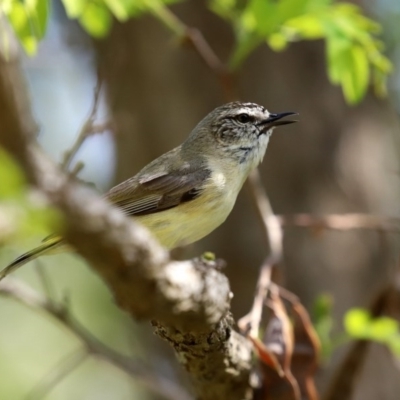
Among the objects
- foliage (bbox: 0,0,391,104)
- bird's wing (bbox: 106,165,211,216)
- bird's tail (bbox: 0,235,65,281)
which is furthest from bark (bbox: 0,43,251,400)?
foliage (bbox: 0,0,391,104)

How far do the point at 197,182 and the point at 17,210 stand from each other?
2.76 metres

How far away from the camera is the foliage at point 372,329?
11.7 feet

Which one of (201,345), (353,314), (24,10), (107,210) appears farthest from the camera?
(353,314)

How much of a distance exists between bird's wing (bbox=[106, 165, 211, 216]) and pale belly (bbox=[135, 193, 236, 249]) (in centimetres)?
5

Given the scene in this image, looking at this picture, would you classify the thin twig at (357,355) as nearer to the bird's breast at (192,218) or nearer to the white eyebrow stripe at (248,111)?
the bird's breast at (192,218)

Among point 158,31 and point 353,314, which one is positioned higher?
point 158,31

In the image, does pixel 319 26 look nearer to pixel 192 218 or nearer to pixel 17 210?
pixel 192 218

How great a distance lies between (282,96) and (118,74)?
51.3 inches

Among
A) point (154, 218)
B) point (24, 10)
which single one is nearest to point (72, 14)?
point (24, 10)

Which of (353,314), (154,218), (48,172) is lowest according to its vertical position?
(353,314)

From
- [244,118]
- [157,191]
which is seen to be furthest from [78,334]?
[244,118]

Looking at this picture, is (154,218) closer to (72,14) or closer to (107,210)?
(72,14)

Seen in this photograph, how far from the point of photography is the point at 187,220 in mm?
3812

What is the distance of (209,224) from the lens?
381 cm
